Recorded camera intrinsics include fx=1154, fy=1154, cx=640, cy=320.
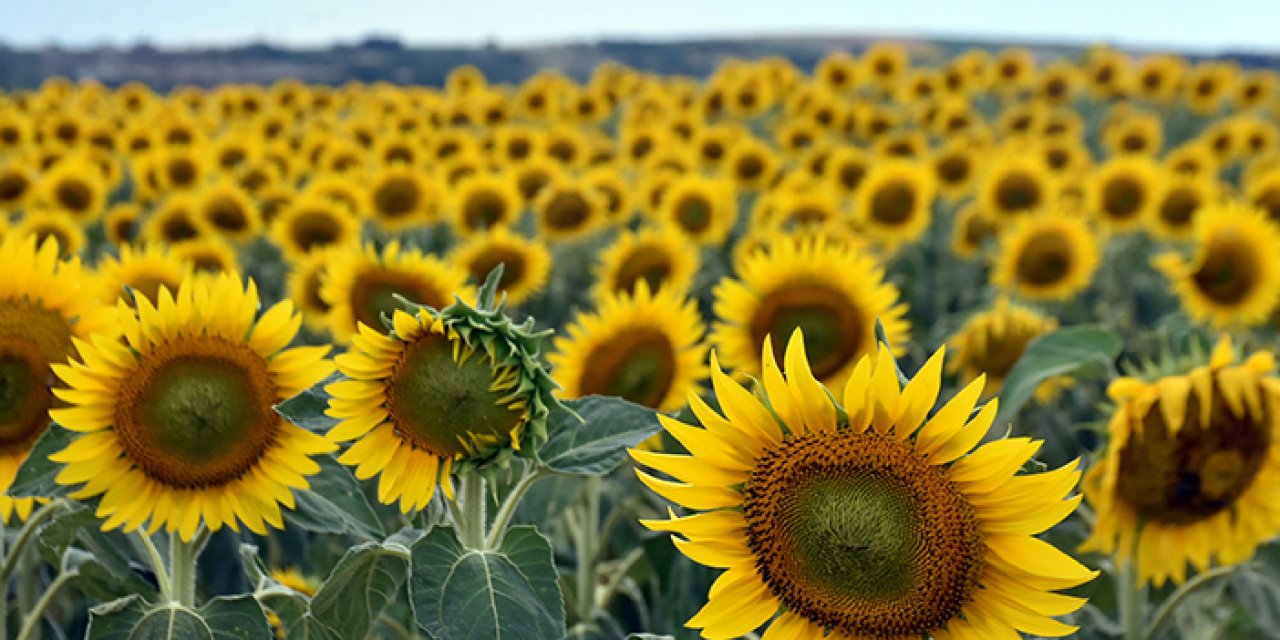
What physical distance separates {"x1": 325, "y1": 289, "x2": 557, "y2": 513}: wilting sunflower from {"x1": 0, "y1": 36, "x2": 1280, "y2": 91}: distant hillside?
22.2 metres

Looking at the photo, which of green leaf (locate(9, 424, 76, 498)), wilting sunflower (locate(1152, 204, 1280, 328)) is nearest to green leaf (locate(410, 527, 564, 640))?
green leaf (locate(9, 424, 76, 498))

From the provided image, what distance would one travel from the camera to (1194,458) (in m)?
1.97

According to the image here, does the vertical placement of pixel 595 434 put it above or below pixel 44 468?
above

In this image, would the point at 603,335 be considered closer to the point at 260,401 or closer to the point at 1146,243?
the point at 260,401

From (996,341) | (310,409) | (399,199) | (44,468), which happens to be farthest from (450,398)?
(399,199)

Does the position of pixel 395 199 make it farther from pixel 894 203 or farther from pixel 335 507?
pixel 335 507

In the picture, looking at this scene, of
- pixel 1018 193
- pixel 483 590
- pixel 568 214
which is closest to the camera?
pixel 483 590

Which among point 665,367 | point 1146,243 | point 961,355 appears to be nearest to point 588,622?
point 665,367

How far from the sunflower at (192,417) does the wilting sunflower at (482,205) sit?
4111 mm

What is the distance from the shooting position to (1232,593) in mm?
3098

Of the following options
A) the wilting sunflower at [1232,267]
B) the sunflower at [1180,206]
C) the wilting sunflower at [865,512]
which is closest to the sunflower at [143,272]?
the wilting sunflower at [865,512]

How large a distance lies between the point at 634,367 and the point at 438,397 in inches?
44.9

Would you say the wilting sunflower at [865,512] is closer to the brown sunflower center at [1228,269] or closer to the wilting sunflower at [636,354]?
the wilting sunflower at [636,354]

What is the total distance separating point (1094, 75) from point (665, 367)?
11.2 m
